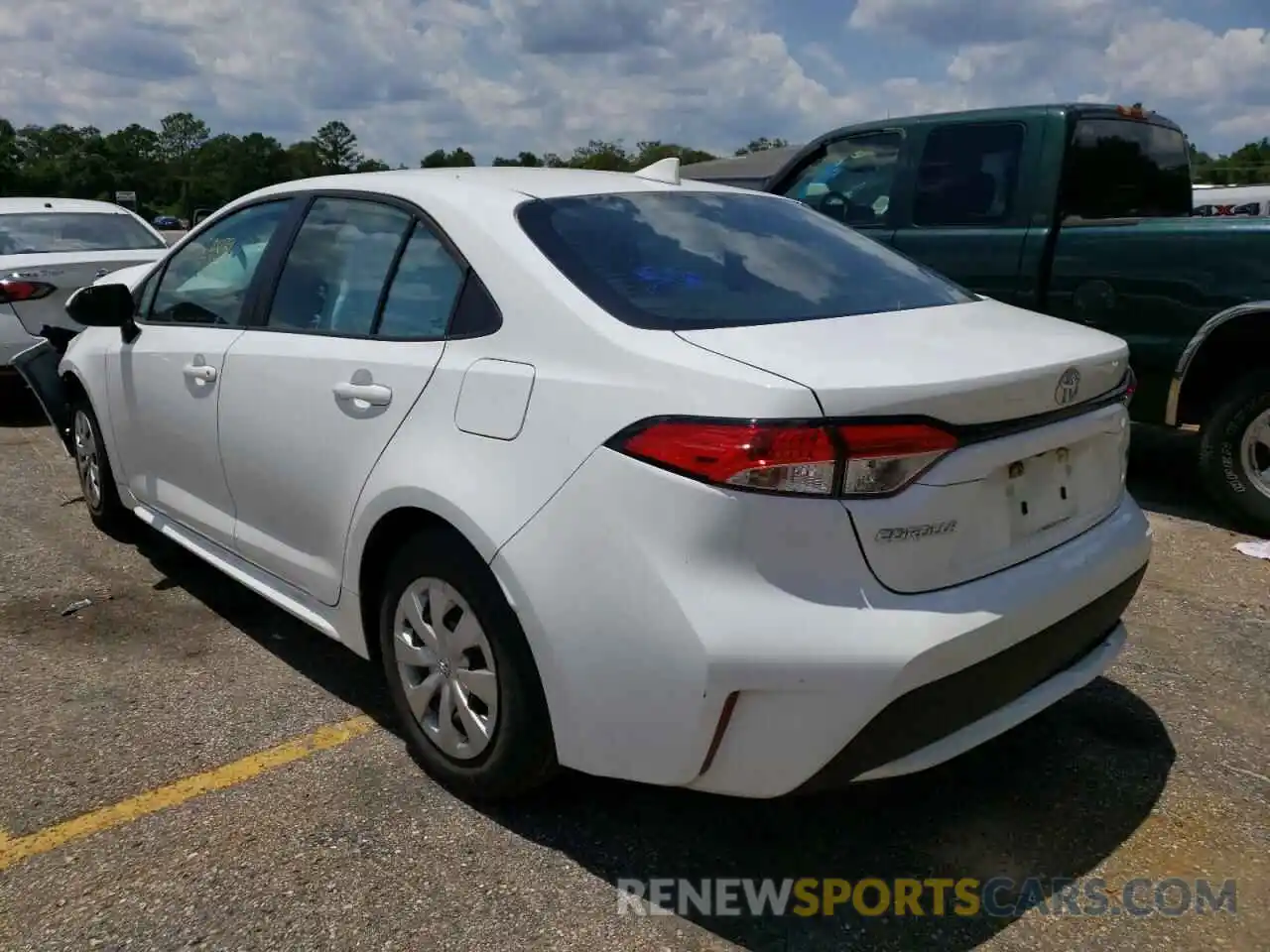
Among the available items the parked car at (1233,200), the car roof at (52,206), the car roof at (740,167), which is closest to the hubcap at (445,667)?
the car roof at (52,206)

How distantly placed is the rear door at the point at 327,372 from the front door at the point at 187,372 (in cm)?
14

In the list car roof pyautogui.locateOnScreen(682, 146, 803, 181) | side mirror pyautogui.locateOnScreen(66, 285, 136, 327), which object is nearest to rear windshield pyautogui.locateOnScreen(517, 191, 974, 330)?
side mirror pyautogui.locateOnScreen(66, 285, 136, 327)

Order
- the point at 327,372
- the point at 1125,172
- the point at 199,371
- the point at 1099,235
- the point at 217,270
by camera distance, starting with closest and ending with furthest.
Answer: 1. the point at 327,372
2. the point at 199,371
3. the point at 217,270
4. the point at 1099,235
5. the point at 1125,172

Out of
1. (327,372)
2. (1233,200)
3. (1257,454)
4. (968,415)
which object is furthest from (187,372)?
(1233,200)

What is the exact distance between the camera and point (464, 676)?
8.54 feet

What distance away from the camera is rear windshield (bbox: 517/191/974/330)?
2521mm

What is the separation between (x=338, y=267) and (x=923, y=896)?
92.9 inches

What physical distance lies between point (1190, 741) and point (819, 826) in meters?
1.22

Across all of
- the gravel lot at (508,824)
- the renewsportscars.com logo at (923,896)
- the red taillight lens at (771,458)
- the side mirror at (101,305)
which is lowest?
the renewsportscars.com logo at (923,896)

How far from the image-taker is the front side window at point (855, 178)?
6.07 metres

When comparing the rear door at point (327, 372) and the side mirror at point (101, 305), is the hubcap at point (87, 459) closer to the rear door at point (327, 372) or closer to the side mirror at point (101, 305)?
the side mirror at point (101, 305)

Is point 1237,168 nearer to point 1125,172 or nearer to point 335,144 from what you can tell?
point 1125,172

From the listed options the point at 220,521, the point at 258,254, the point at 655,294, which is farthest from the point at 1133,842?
the point at 258,254

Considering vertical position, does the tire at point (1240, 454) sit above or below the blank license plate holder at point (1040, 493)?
below
